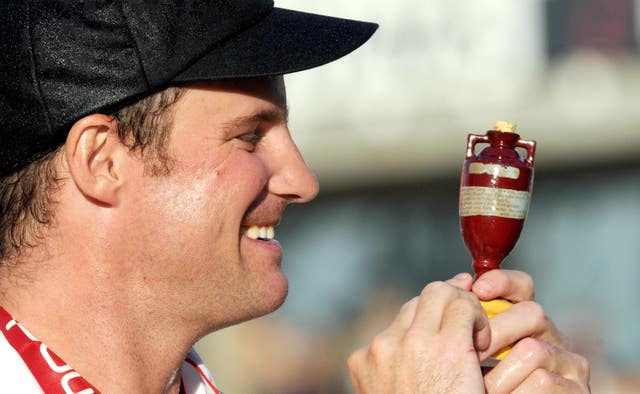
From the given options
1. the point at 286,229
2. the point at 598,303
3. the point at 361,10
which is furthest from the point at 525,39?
the point at 286,229

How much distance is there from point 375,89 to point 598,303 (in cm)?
272

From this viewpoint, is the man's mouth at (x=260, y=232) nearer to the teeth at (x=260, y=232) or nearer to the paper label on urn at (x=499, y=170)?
the teeth at (x=260, y=232)

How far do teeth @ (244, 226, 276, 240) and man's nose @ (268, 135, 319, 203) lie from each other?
0.10 m

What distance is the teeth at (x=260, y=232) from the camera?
320 centimetres

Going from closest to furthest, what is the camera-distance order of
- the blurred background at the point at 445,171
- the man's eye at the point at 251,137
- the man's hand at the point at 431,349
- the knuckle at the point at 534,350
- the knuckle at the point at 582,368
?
the man's hand at the point at 431,349 → the knuckle at the point at 534,350 → the knuckle at the point at 582,368 → the man's eye at the point at 251,137 → the blurred background at the point at 445,171

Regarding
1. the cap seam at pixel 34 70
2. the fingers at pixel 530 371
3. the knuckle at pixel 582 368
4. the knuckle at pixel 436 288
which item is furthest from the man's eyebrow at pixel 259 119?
the knuckle at pixel 582 368

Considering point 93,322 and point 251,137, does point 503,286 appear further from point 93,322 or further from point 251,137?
point 93,322

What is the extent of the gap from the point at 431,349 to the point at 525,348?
258 millimetres

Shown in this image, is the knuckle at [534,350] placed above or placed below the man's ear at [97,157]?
below

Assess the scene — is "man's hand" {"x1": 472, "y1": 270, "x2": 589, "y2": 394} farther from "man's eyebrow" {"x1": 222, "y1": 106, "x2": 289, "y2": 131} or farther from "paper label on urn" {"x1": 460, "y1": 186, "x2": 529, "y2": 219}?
"man's eyebrow" {"x1": 222, "y1": 106, "x2": 289, "y2": 131}

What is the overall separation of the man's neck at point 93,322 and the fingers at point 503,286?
81 centimetres

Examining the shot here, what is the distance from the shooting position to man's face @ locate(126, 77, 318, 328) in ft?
9.99

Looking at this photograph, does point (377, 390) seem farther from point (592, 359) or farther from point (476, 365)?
point (592, 359)

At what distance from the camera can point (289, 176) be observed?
3223 mm
